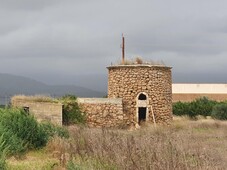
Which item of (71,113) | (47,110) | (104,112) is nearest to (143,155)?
(47,110)

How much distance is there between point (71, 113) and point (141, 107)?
4.44m

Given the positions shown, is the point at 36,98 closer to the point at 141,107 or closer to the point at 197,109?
the point at 141,107

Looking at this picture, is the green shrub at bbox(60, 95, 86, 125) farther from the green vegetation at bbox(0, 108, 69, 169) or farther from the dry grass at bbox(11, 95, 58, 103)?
the green vegetation at bbox(0, 108, 69, 169)

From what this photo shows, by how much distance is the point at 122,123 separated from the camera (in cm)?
2808

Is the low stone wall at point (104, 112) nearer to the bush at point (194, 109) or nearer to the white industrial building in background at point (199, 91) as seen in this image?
the bush at point (194, 109)

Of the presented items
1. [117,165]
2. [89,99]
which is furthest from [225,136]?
[117,165]

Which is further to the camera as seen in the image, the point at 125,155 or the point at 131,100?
the point at 131,100

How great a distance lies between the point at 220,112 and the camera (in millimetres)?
35688

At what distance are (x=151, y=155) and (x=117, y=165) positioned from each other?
2.96ft

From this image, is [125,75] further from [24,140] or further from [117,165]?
[117,165]

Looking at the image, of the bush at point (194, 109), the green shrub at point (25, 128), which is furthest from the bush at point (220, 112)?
the green shrub at point (25, 128)

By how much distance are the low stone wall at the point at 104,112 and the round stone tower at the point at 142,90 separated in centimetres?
53

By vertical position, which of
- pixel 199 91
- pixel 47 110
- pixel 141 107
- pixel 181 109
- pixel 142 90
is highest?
pixel 199 91

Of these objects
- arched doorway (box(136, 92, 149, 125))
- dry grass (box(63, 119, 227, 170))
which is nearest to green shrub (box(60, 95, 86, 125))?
arched doorway (box(136, 92, 149, 125))
